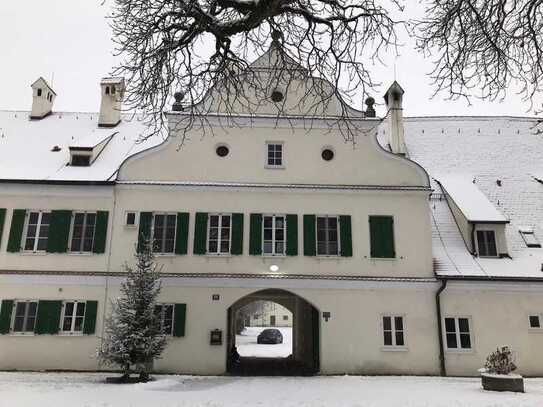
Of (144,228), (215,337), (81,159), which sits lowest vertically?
(215,337)

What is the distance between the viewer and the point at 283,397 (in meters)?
11.6

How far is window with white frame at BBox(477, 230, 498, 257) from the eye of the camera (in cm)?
1700

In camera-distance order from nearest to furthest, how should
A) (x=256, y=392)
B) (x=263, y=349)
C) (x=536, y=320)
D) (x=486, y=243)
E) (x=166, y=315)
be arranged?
(x=256, y=392) < (x=166, y=315) < (x=536, y=320) < (x=486, y=243) < (x=263, y=349)

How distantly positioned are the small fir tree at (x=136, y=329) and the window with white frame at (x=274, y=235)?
401 cm

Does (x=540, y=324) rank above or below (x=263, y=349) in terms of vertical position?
above

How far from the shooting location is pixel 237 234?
16219 mm

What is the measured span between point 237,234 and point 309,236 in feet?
7.90

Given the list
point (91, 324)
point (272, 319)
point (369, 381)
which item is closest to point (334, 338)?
point (369, 381)

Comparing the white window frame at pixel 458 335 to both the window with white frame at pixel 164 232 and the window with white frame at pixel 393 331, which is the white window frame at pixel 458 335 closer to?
the window with white frame at pixel 393 331

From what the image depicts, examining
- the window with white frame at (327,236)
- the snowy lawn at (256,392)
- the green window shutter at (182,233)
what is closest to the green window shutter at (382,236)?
the window with white frame at (327,236)

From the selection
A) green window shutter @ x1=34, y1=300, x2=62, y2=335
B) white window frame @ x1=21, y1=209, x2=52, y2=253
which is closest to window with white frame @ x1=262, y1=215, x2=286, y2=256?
green window shutter @ x1=34, y1=300, x2=62, y2=335

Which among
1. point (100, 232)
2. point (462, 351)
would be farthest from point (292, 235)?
point (462, 351)

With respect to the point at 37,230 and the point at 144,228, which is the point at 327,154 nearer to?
the point at 144,228

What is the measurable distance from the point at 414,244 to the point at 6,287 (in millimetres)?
13428
